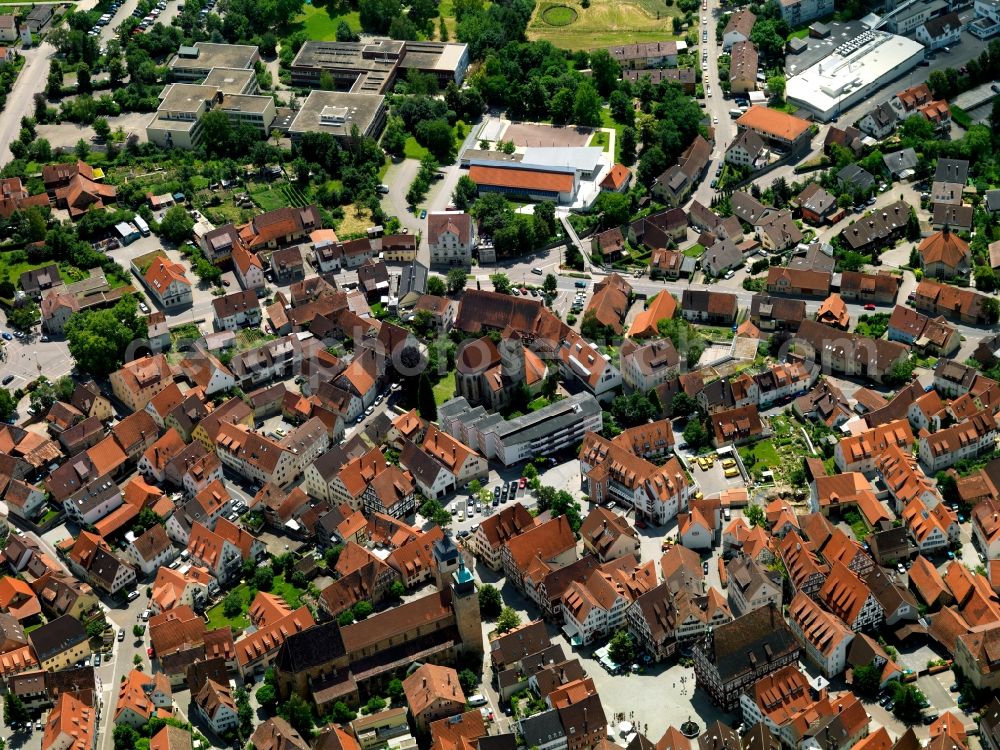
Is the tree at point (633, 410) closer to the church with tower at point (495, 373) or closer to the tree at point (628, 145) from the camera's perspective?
the church with tower at point (495, 373)

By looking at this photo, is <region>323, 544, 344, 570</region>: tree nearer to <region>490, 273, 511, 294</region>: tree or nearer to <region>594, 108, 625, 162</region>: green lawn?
<region>490, 273, 511, 294</region>: tree

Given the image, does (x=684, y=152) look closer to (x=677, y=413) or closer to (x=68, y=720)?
(x=677, y=413)

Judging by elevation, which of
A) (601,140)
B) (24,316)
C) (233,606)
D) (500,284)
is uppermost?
(24,316)

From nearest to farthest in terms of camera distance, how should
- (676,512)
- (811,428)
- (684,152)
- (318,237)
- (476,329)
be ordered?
1. (676,512)
2. (811,428)
3. (476,329)
4. (318,237)
5. (684,152)

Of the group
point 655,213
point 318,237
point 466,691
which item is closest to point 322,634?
point 466,691

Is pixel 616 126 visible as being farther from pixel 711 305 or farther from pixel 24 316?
pixel 24 316

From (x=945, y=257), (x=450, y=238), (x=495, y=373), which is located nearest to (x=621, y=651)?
(x=495, y=373)

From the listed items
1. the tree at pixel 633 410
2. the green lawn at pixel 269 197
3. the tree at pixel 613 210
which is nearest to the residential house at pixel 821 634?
the tree at pixel 633 410
